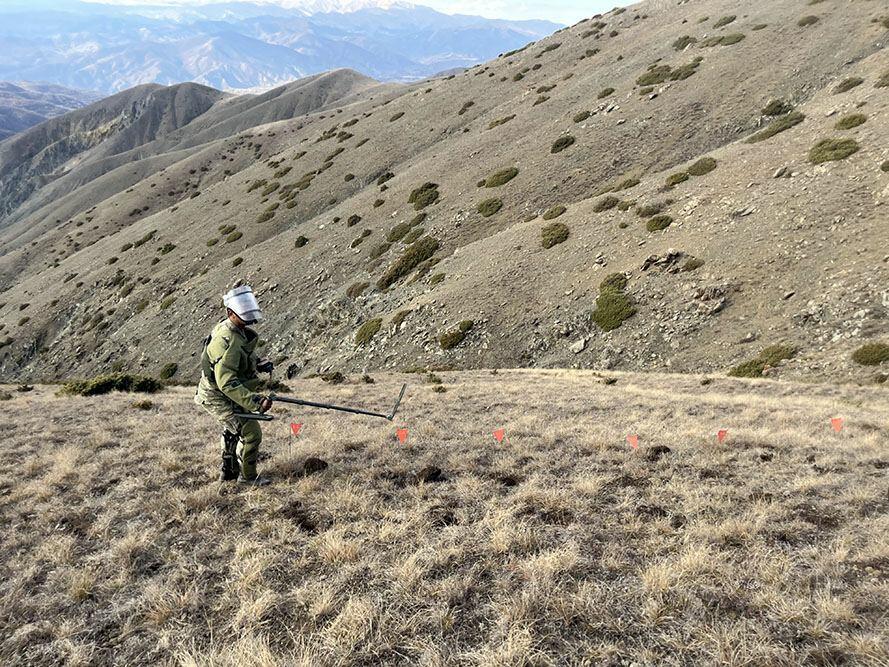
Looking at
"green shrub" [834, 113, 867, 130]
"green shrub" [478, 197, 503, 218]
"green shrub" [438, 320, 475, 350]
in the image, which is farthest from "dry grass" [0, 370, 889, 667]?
"green shrub" [478, 197, 503, 218]

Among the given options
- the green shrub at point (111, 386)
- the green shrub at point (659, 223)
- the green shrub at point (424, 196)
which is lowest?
the green shrub at point (659, 223)

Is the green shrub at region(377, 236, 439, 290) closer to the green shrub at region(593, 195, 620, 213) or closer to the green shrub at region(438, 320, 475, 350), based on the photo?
the green shrub at region(438, 320, 475, 350)

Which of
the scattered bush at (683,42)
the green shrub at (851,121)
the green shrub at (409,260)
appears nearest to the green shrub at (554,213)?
the green shrub at (409,260)

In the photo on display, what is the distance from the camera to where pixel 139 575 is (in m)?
6.20

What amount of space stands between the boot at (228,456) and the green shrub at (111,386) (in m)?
15.4

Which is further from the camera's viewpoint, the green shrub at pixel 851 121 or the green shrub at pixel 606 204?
the green shrub at pixel 606 204

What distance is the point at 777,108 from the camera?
116 feet

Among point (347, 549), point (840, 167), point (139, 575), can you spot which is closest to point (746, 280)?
point (840, 167)

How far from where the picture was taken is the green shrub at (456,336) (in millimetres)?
28234

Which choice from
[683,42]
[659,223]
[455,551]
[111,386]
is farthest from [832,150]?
[111,386]

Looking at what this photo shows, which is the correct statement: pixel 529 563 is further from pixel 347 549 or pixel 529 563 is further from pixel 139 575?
pixel 139 575

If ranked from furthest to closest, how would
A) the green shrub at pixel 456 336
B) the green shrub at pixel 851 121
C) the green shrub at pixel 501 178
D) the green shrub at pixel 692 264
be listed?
the green shrub at pixel 501 178
the green shrub at pixel 456 336
the green shrub at pixel 851 121
the green shrub at pixel 692 264

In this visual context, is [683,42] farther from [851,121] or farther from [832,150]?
[832,150]

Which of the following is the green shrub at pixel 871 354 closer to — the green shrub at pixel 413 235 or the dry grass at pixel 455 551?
the dry grass at pixel 455 551
